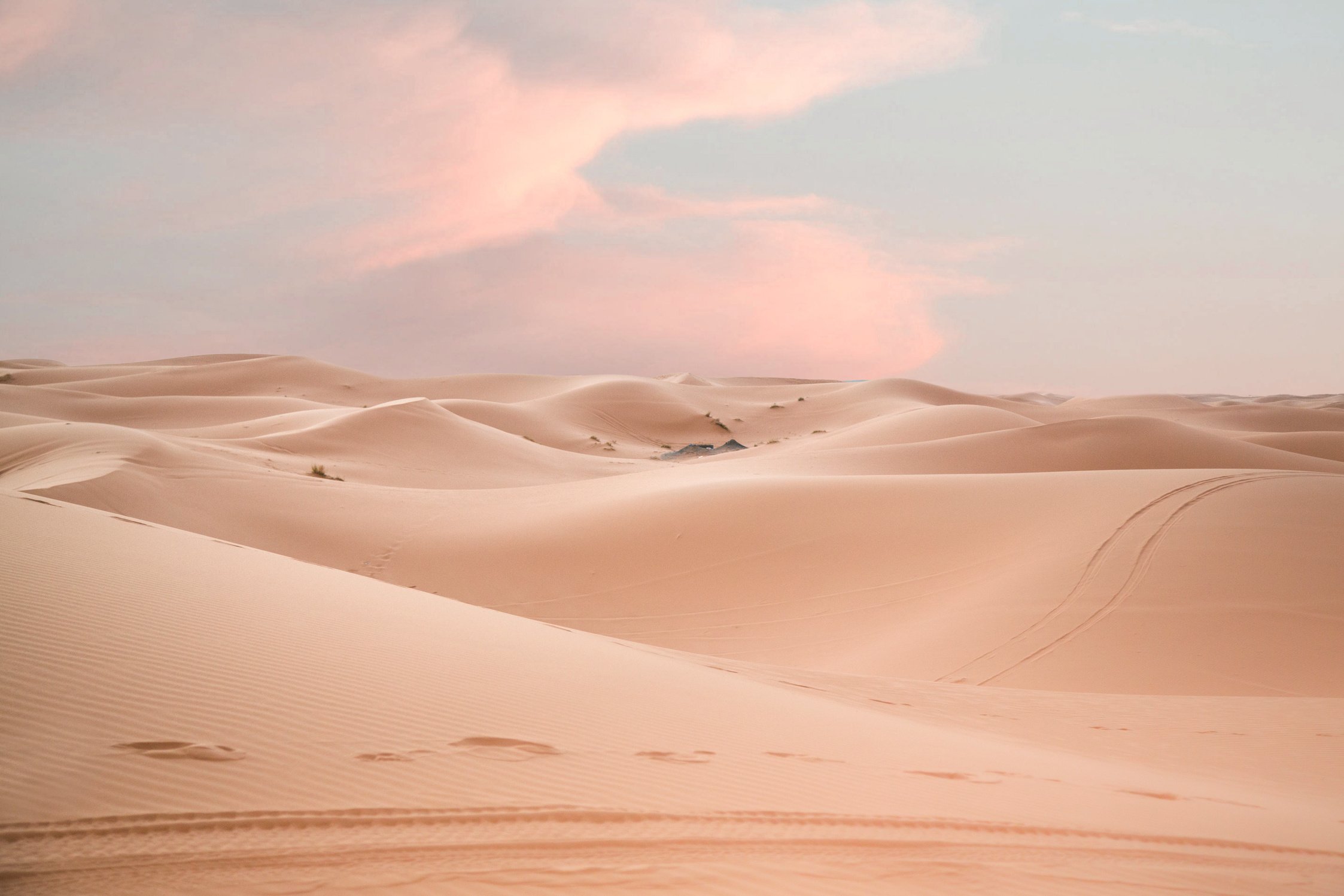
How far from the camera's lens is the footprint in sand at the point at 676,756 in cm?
347

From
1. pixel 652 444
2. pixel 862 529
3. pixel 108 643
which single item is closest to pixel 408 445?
pixel 862 529

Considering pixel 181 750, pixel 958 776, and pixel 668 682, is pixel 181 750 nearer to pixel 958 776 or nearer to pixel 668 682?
pixel 668 682

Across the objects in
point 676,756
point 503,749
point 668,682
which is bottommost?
point 668,682

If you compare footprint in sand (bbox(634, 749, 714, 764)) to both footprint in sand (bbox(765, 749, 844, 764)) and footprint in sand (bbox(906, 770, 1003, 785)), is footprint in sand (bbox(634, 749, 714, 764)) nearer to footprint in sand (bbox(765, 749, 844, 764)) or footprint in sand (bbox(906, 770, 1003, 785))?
footprint in sand (bbox(765, 749, 844, 764))

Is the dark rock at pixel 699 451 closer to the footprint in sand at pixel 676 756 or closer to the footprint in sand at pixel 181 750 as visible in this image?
the footprint in sand at pixel 676 756

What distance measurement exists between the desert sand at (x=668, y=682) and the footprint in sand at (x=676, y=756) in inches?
1.0

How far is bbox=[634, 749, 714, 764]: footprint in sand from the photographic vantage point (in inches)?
137

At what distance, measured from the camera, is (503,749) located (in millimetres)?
3258

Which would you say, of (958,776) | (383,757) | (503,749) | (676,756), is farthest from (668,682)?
(383,757)

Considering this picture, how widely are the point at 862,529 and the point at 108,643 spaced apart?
35.5ft

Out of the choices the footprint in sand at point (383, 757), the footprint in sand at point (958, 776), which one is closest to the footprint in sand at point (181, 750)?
the footprint in sand at point (383, 757)

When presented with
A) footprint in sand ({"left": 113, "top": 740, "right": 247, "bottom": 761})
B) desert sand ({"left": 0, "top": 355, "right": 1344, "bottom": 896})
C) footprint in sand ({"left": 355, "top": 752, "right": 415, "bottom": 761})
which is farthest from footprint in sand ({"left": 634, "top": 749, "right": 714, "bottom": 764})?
footprint in sand ({"left": 113, "top": 740, "right": 247, "bottom": 761})

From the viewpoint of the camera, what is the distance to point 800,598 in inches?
455

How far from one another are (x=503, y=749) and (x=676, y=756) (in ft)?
2.34
